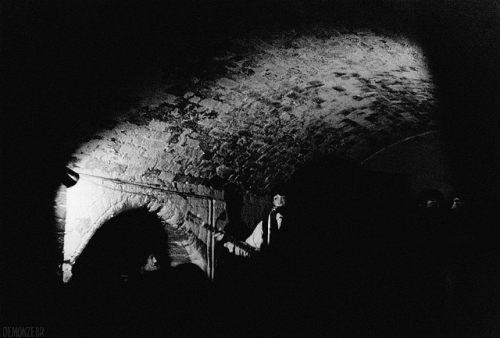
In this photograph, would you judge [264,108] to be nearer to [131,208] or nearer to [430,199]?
[131,208]

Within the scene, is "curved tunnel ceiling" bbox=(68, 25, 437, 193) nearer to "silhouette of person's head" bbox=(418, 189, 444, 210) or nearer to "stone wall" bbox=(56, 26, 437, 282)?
"stone wall" bbox=(56, 26, 437, 282)

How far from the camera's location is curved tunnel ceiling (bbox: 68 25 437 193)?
110 inches

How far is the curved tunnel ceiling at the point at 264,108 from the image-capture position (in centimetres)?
279

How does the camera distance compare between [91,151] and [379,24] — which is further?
[91,151]

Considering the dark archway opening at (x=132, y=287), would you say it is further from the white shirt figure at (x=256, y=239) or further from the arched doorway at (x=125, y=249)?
the white shirt figure at (x=256, y=239)

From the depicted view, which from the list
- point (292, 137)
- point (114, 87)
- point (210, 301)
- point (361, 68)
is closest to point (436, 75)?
point (361, 68)

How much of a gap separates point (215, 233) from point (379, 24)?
10.6 feet

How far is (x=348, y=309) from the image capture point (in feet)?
14.1

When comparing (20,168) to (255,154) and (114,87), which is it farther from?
(255,154)

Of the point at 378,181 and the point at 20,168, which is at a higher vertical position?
the point at 378,181

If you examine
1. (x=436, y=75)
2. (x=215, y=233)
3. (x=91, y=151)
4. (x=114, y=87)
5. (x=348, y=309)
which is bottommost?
(x=348, y=309)

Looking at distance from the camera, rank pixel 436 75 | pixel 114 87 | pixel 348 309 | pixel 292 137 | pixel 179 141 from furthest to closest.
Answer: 1. pixel 292 137
2. pixel 348 309
3. pixel 179 141
4. pixel 436 75
5. pixel 114 87
